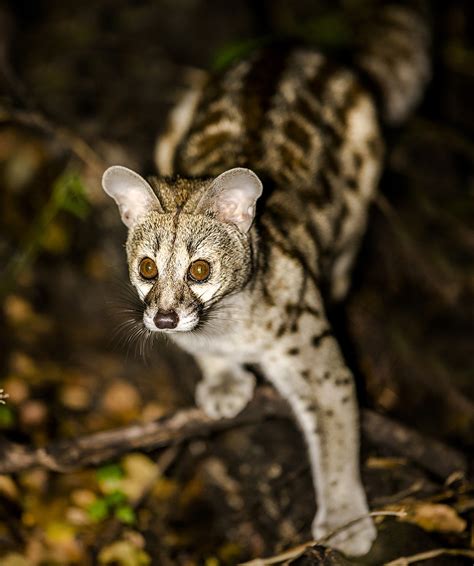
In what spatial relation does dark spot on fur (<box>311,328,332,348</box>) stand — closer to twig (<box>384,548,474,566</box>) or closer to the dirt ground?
the dirt ground

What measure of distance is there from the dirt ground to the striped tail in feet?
1.69

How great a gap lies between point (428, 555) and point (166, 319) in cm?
165

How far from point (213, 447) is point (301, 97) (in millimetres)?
2372

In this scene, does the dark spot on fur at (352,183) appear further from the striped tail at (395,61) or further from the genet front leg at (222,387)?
the genet front leg at (222,387)

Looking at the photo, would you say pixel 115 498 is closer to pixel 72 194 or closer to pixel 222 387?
pixel 222 387

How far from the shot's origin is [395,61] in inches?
194

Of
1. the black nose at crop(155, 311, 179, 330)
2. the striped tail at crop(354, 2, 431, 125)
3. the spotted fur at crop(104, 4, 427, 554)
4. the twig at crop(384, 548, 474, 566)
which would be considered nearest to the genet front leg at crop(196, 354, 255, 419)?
the spotted fur at crop(104, 4, 427, 554)

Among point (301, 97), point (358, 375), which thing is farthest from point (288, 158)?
point (358, 375)

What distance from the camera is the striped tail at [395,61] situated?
4.85 metres

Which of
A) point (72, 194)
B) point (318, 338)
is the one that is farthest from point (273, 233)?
point (72, 194)

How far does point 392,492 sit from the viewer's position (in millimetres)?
3336

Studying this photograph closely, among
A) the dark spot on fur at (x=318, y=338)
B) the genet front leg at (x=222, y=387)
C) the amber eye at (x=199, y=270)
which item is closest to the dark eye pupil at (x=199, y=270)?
the amber eye at (x=199, y=270)

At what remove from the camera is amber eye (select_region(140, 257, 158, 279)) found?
291 centimetres

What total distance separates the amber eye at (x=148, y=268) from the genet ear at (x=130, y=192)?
0.28 meters
